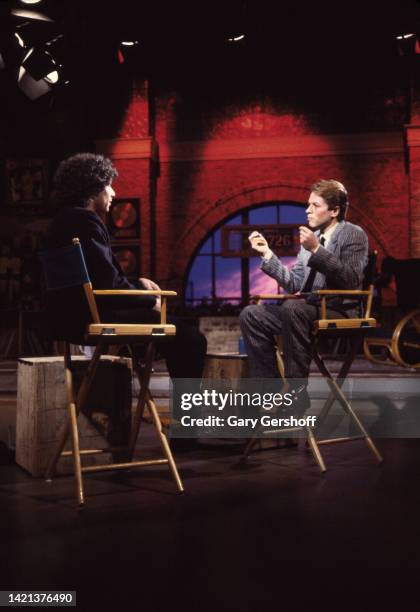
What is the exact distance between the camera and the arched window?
11133mm

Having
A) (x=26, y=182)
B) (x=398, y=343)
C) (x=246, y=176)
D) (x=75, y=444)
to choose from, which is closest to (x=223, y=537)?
(x=75, y=444)

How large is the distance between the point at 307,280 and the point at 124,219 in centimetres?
800

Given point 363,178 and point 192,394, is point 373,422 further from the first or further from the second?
point 363,178

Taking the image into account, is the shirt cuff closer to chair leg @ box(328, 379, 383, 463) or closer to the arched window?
chair leg @ box(328, 379, 383, 463)

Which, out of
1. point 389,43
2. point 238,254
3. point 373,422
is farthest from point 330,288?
point 389,43

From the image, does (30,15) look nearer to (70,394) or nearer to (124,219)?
(70,394)

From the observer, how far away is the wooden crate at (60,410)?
2771 mm

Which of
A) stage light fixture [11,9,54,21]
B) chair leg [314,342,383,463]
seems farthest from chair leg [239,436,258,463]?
stage light fixture [11,9,54,21]

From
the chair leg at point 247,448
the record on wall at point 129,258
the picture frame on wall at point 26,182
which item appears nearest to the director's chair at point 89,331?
the chair leg at point 247,448

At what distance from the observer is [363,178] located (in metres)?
10.7

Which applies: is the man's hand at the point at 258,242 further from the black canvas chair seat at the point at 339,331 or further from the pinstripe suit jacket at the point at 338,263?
the black canvas chair seat at the point at 339,331

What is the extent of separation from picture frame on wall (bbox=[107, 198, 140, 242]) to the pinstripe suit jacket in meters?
7.82

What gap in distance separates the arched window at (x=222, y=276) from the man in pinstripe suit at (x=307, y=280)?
769 cm

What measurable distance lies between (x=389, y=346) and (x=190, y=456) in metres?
2.11
